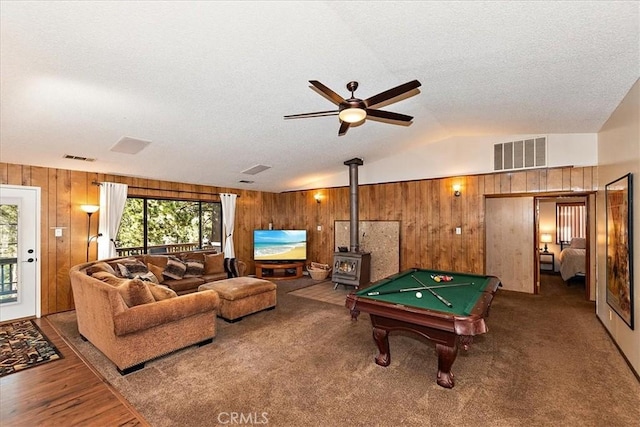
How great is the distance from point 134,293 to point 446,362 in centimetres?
312

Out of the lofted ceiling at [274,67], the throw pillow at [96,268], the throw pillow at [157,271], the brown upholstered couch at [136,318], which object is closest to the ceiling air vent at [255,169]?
the lofted ceiling at [274,67]

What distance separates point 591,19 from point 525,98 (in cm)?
154

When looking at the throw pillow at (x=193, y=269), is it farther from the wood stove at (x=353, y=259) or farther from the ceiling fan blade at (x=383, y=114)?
the ceiling fan blade at (x=383, y=114)

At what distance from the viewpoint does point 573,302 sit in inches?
208

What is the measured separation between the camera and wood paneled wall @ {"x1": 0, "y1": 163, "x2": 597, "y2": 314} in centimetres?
484

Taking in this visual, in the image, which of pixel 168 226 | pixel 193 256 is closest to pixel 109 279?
pixel 193 256

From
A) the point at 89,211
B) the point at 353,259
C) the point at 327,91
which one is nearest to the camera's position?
the point at 327,91

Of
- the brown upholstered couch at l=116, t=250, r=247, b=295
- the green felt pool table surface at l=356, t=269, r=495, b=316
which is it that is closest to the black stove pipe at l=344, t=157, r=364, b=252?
the green felt pool table surface at l=356, t=269, r=495, b=316

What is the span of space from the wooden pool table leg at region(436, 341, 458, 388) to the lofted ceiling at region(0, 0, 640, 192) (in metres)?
2.56

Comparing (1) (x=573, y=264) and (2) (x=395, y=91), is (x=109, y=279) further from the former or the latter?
(1) (x=573, y=264)

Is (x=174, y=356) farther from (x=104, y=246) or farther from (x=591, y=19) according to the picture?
(x=591, y=19)

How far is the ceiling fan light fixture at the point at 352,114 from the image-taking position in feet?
8.96

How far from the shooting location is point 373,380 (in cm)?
279

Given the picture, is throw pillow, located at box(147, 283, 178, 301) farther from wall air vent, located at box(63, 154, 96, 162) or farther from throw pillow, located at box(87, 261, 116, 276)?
wall air vent, located at box(63, 154, 96, 162)
